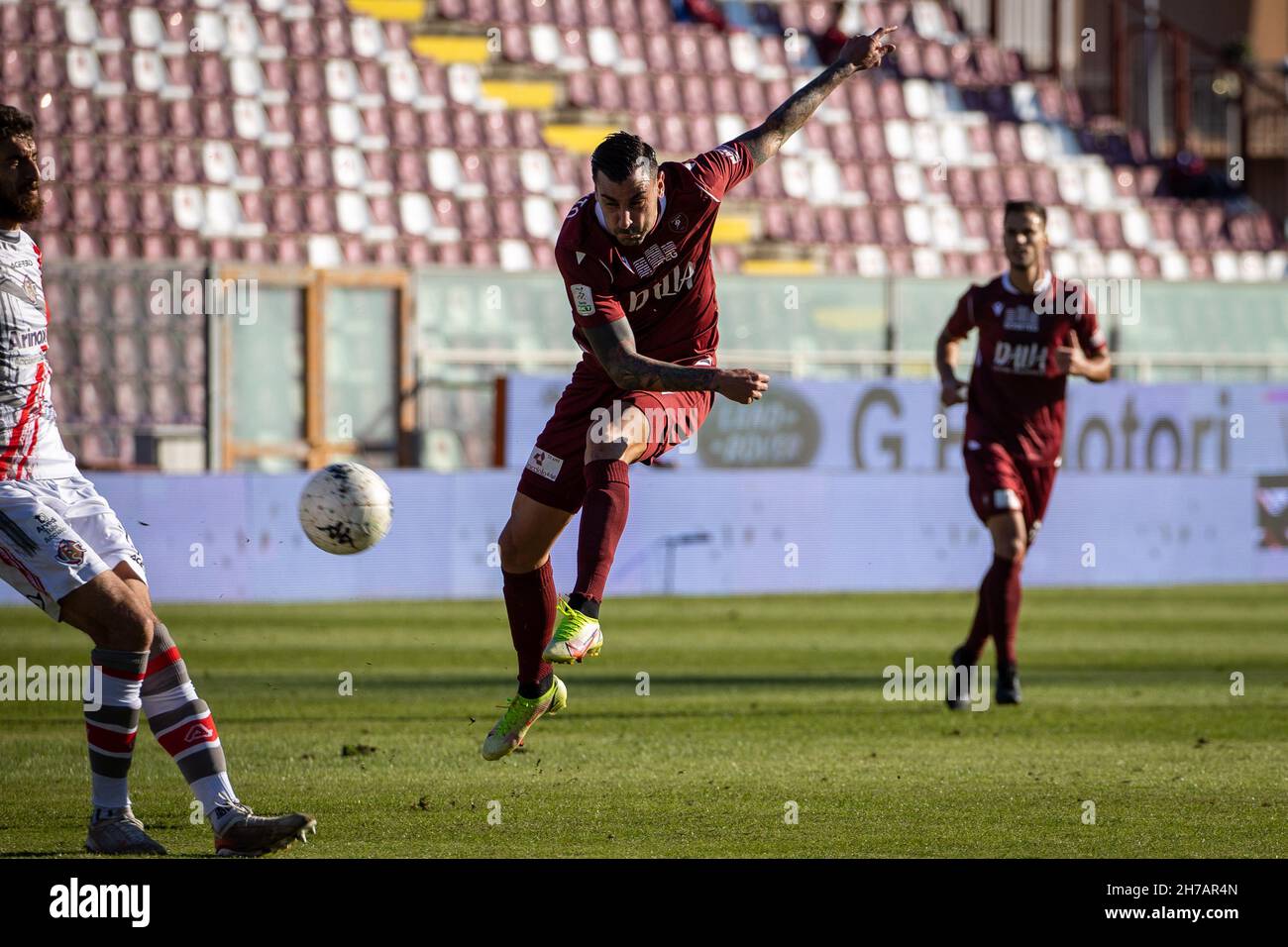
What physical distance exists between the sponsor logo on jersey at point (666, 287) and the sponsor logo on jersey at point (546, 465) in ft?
2.10

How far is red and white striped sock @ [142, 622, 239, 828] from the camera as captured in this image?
6.05m

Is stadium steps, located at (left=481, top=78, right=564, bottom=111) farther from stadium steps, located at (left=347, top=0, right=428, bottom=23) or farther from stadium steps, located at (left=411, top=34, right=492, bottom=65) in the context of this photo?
stadium steps, located at (left=347, top=0, right=428, bottom=23)

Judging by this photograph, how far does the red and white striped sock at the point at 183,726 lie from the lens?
19.9 ft

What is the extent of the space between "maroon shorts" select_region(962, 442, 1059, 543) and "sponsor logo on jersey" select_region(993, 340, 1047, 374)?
44 centimetres

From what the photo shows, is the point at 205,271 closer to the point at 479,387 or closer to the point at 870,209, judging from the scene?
the point at 479,387

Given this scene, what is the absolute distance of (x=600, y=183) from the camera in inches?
270

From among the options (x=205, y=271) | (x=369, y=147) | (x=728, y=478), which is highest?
(x=369, y=147)

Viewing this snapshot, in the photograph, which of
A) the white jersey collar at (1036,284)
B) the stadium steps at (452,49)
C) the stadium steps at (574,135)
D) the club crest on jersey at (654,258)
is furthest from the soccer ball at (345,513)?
the stadium steps at (452,49)

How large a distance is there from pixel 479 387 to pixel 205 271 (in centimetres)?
289

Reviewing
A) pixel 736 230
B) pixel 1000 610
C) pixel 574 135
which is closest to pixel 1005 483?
pixel 1000 610

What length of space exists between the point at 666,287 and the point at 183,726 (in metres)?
2.42

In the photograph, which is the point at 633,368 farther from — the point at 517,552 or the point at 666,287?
the point at 517,552

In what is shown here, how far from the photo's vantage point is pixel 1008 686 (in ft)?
34.9
